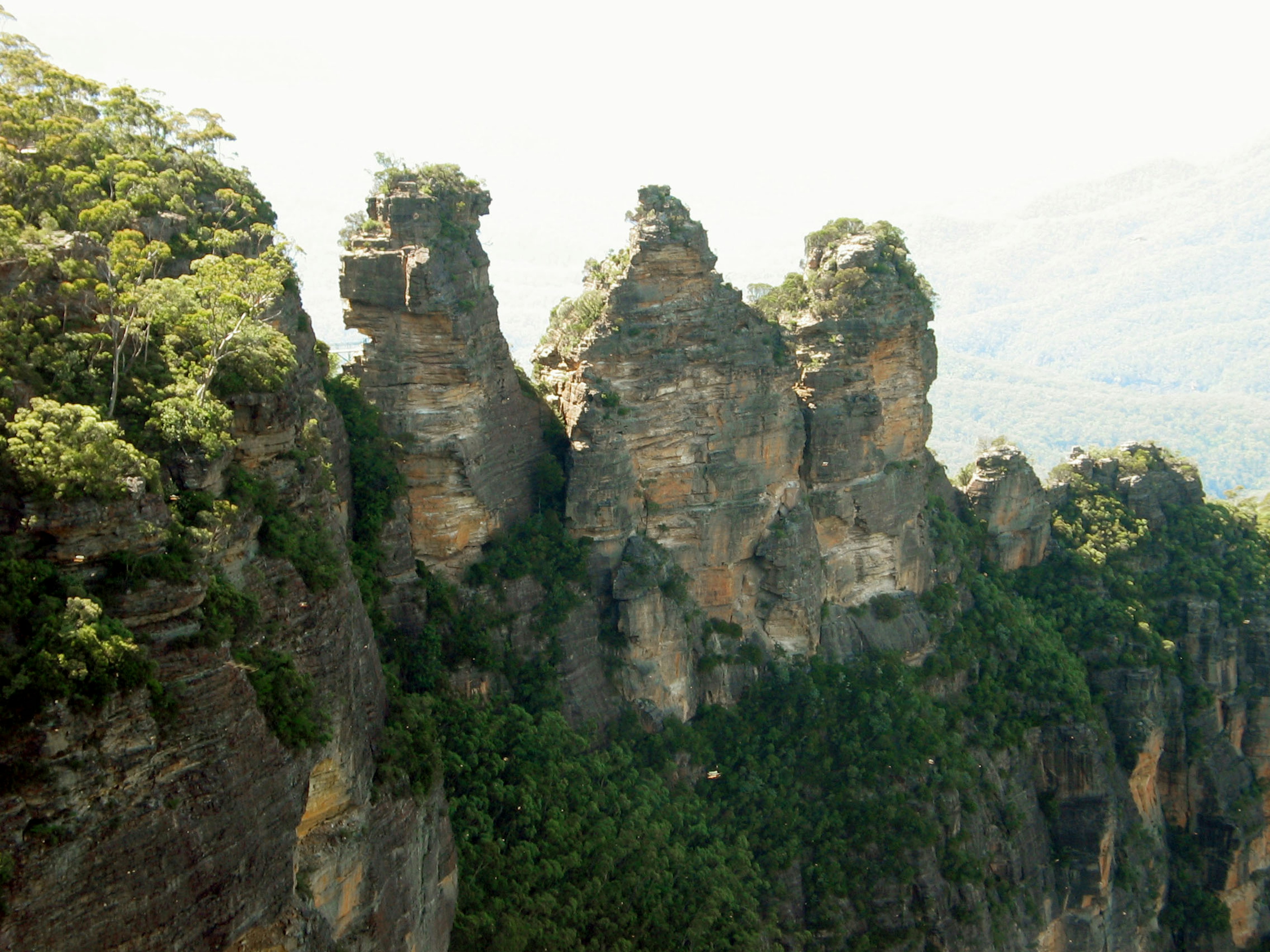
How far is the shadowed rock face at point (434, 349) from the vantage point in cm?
2812

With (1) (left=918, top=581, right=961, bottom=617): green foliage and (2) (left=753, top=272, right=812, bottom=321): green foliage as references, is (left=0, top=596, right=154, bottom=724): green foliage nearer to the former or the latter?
(2) (left=753, top=272, right=812, bottom=321): green foliage

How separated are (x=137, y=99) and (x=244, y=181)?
3121mm

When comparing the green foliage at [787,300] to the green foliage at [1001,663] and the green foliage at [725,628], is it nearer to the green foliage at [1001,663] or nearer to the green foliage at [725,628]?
the green foliage at [1001,663]

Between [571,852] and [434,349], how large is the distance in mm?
13299

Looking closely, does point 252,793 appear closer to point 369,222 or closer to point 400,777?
point 400,777

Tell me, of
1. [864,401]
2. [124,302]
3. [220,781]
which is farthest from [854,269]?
[220,781]

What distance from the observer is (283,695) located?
16812 millimetres

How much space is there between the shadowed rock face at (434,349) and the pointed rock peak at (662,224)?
4835 millimetres

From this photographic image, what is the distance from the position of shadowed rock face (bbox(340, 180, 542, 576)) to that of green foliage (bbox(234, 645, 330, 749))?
11.7 metres

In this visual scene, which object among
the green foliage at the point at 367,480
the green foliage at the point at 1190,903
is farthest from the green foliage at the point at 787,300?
the green foliage at the point at 1190,903

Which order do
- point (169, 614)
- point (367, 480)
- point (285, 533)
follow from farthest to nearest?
1. point (367, 480)
2. point (285, 533)
3. point (169, 614)

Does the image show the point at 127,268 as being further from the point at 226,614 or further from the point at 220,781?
the point at 220,781

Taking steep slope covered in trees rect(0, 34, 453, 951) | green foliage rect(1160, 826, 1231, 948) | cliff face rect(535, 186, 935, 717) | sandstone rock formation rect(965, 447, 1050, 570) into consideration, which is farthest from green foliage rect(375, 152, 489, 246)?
green foliage rect(1160, 826, 1231, 948)

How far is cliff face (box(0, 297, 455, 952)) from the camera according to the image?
13.5 metres
